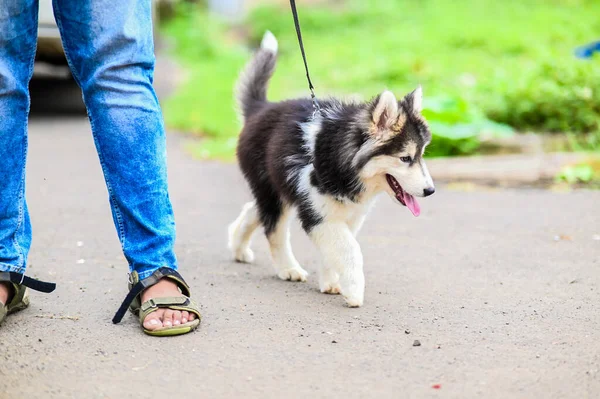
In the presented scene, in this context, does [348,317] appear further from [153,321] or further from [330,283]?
[153,321]

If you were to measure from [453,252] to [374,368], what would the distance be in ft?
5.89

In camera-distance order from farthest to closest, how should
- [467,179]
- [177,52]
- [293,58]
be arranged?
[177,52]
[293,58]
[467,179]

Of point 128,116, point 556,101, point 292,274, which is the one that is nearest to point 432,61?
point 556,101

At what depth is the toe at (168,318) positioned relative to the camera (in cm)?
290

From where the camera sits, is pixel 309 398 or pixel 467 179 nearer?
pixel 309 398

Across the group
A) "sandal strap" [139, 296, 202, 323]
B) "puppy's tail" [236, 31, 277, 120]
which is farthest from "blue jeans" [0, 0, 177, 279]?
"puppy's tail" [236, 31, 277, 120]

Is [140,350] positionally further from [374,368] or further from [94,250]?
[94,250]

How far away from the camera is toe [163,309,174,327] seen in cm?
290

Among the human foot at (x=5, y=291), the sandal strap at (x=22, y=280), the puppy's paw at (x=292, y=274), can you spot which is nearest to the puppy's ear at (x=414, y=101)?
the puppy's paw at (x=292, y=274)

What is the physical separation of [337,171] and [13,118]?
1368mm

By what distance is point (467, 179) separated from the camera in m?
6.19

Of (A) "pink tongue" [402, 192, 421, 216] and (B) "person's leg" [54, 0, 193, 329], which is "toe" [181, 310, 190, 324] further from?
(A) "pink tongue" [402, 192, 421, 216]

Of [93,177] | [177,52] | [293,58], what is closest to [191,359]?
[93,177]

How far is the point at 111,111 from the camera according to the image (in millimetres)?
2916
